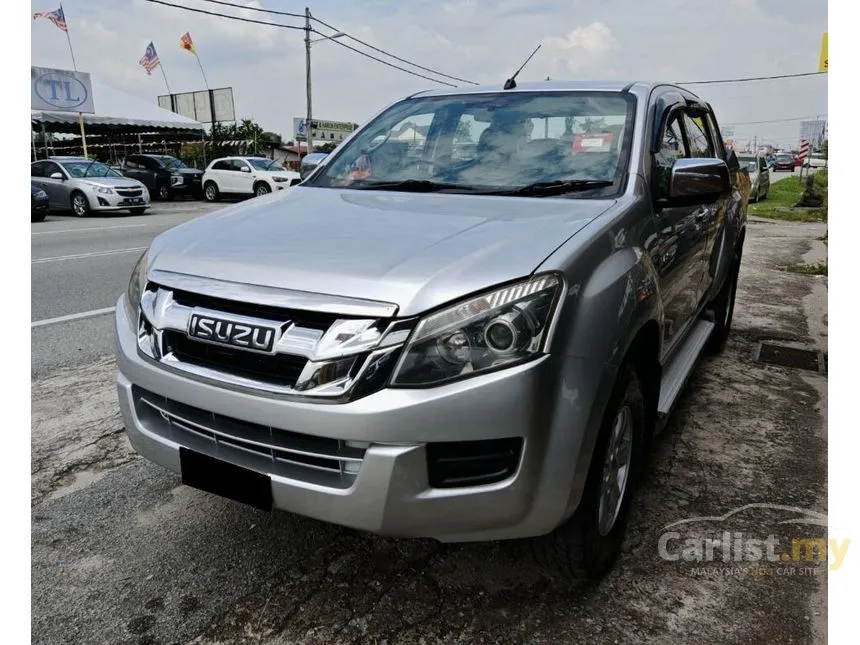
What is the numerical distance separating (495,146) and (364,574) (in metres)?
1.87

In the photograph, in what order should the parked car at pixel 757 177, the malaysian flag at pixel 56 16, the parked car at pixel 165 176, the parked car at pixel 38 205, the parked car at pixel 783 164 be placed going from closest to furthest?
the parked car at pixel 38 205 < the parked car at pixel 757 177 < the parked car at pixel 165 176 < the malaysian flag at pixel 56 16 < the parked car at pixel 783 164

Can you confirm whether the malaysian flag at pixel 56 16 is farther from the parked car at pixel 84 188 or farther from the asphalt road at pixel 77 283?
the asphalt road at pixel 77 283

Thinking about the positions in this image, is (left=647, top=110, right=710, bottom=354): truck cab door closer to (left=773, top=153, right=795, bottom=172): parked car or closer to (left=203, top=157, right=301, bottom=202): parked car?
(left=203, top=157, right=301, bottom=202): parked car

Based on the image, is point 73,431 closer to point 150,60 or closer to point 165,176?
point 165,176

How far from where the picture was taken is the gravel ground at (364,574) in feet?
7.18

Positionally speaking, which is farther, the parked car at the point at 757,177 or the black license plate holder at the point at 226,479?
the parked car at the point at 757,177

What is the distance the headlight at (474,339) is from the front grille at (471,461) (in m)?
0.19

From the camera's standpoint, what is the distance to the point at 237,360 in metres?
2.02

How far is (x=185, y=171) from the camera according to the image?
22.6m

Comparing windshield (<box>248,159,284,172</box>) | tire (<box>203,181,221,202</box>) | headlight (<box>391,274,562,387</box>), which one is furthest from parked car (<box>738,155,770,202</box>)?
headlight (<box>391,274,562,387</box>)

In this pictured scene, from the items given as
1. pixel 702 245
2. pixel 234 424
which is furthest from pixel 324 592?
pixel 702 245

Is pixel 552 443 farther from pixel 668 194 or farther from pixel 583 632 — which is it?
pixel 668 194

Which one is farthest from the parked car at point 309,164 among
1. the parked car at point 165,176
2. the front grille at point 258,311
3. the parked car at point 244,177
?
the parked car at point 165,176

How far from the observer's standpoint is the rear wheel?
1688cm
